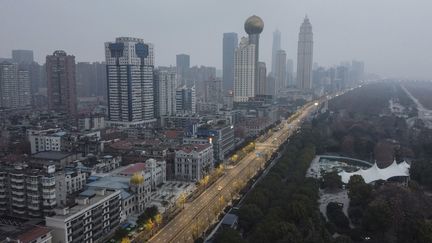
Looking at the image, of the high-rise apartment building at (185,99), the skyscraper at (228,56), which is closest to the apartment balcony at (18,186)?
the high-rise apartment building at (185,99)

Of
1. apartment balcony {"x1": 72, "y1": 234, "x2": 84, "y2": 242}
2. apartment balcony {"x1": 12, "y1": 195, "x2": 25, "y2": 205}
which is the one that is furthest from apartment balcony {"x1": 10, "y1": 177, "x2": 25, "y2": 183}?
apartment balcony {"x1": 72, "y1": 234, "x2": 84, "y2": 242}

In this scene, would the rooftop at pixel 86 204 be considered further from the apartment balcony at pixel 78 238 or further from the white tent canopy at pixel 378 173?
the white tent canopy at pixel 378 173

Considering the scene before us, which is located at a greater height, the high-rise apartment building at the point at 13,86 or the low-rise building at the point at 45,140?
the high-rise apartment building at the point at 13,86

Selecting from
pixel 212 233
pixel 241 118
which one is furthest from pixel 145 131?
pixel 212 233

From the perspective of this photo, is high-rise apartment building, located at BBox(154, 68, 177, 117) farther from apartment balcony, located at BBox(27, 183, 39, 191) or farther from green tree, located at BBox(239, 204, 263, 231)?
green tree, located at BBox(239, 204, 263, 231)

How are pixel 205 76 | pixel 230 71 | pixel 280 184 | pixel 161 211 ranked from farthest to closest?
1. pixel 205 76
2. pixel 230 71
3. pixel 280 184
4. pixel 161 211

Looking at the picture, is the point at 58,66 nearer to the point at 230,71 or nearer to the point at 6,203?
the point at 6,203
